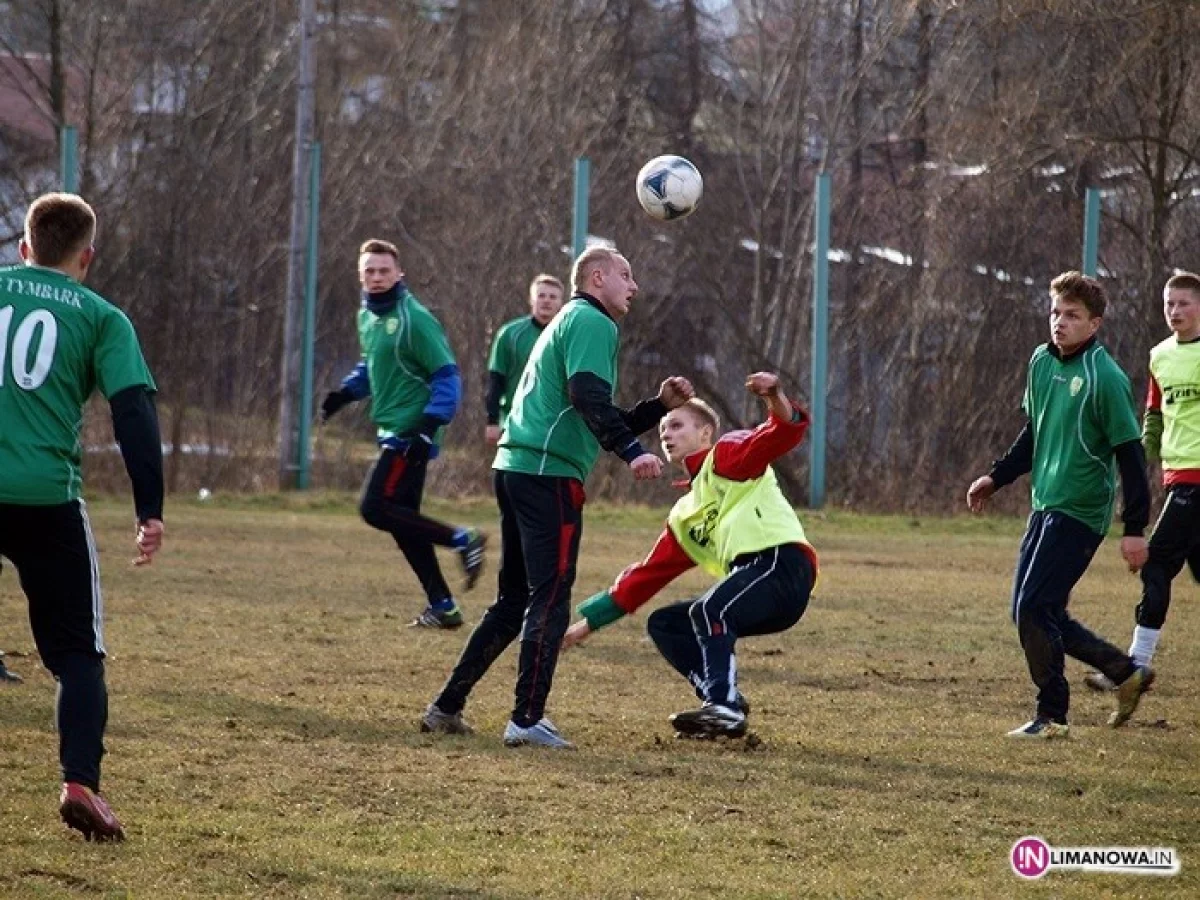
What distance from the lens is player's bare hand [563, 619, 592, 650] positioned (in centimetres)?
740

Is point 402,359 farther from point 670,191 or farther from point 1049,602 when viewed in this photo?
point 1049,602

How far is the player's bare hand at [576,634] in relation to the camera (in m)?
7.40

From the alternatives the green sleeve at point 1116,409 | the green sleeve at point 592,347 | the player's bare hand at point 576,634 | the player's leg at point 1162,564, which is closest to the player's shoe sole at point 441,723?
the player's bare hand at point 576,634

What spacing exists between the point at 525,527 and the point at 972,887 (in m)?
2.59

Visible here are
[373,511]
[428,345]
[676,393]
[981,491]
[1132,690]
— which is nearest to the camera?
[676,393]

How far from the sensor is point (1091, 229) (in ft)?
63.3

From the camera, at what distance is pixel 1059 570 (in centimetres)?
770

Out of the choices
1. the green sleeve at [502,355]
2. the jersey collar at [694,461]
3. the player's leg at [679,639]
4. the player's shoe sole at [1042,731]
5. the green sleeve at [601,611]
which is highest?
the green sleeve at [502,355]

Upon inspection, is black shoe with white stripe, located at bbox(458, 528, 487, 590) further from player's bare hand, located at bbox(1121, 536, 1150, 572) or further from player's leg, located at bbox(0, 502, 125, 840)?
player's leg, located at bbox(0, 502, 125, 840)

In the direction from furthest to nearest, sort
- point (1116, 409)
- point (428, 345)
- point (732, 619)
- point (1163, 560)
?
1. point (428, 345)
2. point (1163, 560)
3. point (1116, 409)
4. point (732, 619)

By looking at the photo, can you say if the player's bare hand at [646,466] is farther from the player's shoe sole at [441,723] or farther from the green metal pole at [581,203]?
the green metal pole at [581,203]

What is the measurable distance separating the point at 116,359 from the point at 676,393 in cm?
222

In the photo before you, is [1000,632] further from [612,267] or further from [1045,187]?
[1045,187]

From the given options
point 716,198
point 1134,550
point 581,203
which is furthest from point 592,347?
point 716,198
